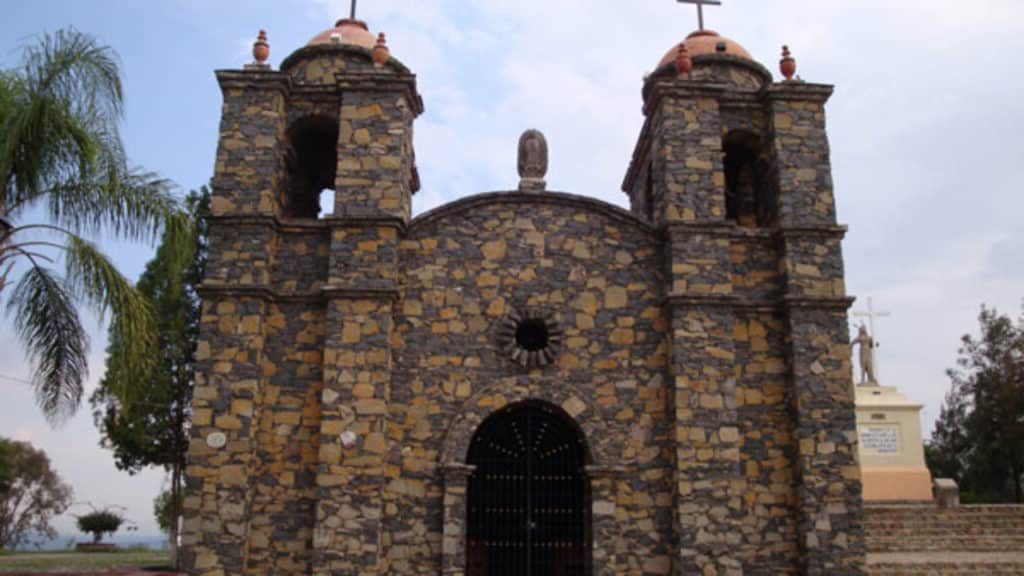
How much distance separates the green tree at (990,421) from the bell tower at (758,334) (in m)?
17.6

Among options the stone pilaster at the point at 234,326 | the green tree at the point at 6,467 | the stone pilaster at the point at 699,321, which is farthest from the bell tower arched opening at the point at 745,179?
the green tree at the point at 6,467

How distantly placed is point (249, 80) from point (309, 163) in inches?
83.0

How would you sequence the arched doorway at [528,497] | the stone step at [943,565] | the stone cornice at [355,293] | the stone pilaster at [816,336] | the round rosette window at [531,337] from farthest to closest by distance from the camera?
the stone step at [943,565], the round rosette window at [531,337], the stone cornice at [355,293], the arched doorway at [528,497], the stone pilaster at [816,336]

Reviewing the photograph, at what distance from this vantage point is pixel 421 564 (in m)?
10.6

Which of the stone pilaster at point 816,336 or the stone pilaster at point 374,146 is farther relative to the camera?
the stone pilaster at point 374,146

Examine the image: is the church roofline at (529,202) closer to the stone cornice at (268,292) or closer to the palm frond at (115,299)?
the stone cornice at (268,292)

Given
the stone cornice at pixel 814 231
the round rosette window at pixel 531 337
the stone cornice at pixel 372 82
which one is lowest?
the round rosette window at pixel 531 337

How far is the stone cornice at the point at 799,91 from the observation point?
12.4 m

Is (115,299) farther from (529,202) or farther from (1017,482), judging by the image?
(1017,482)

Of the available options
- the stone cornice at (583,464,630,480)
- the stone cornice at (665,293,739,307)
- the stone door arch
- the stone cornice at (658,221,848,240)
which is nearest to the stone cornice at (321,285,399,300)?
the stone door arch

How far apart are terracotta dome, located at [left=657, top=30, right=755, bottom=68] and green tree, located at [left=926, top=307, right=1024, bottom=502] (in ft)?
58.4

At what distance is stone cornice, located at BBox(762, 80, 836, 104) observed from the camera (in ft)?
40.7

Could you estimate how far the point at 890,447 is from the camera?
1931 cm

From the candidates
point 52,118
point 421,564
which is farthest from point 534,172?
point 52,118
